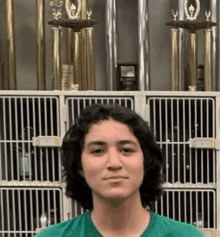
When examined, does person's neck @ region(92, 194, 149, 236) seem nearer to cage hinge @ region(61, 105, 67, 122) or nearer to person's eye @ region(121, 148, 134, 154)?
person's eye @ region(121, 148, 134, 154)

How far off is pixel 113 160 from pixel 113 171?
0.8 inches

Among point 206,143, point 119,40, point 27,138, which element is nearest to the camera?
point 206,143

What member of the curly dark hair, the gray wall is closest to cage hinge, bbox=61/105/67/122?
the gray wall

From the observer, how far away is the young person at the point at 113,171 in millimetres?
870

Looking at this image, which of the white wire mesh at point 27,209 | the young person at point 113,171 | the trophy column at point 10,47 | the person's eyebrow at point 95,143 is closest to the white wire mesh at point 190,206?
the white wire mesh at point 27,209

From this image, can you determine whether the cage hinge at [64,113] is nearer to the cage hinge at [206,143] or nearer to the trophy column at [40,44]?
the trophy column at [40,44]

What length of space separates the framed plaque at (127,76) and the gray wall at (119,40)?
17 centimetres

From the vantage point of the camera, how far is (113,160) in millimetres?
859

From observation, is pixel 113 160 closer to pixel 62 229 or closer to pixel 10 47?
pixel 62 229

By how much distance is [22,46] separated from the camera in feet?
8.07

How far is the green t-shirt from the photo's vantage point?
92 cm

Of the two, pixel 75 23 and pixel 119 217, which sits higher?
pixel 75 23

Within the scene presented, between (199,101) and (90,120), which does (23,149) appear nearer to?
(199,101)

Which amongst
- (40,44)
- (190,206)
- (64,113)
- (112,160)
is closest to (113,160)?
(112,160)
